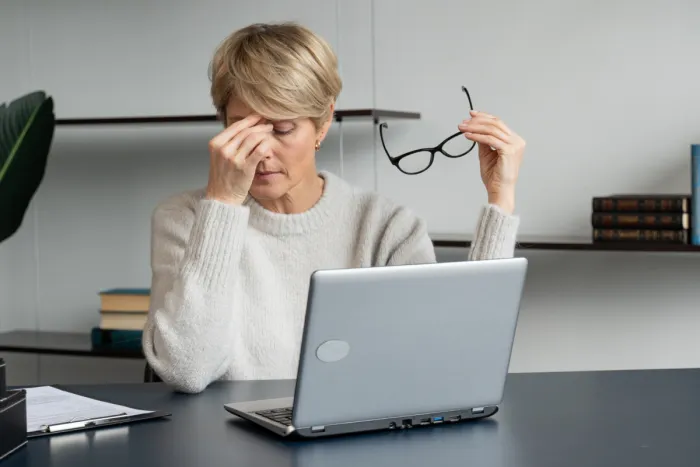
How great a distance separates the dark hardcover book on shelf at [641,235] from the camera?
255 cm

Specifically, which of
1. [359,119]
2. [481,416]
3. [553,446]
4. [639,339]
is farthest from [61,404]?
[639,339]

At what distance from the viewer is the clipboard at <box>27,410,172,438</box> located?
132 centimetres

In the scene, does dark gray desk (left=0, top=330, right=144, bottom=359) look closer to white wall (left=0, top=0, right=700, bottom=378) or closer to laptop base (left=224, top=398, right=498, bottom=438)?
white wall (left=0, top=0, right=700, bottom=378)

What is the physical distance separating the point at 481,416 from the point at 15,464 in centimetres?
61

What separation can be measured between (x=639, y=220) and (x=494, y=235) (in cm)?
90

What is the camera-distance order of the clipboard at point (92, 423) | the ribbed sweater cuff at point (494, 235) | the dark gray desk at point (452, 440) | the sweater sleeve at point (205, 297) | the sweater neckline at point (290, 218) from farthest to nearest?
the sweater neckline at point (290, 218), the ribbed sweater cuff at point (494, 235), the sweater sleeve at point (205, 297), the clipboard at point (92, 423), the dark gray desk at point (452, 440)

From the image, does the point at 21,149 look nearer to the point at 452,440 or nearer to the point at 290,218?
the point at 290,218

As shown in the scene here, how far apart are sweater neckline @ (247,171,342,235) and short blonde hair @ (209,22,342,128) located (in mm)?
192

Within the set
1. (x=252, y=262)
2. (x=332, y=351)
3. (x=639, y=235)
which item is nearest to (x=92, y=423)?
(x=332, y=351)

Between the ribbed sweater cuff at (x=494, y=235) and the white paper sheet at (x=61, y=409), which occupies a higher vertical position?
the ribbed sweater cuff at (x=494, y=235)

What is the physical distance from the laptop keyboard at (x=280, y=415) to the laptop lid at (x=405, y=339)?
6 cm

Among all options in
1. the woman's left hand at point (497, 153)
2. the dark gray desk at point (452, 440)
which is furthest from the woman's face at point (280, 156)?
the dark gray desk at point (452, 440)

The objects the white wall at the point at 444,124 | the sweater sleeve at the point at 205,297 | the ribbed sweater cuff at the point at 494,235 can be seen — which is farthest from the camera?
the white wall at the point at 444,124

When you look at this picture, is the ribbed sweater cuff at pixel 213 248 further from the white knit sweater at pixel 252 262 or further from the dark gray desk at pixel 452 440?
the dark gray desk at pixel 452 440
